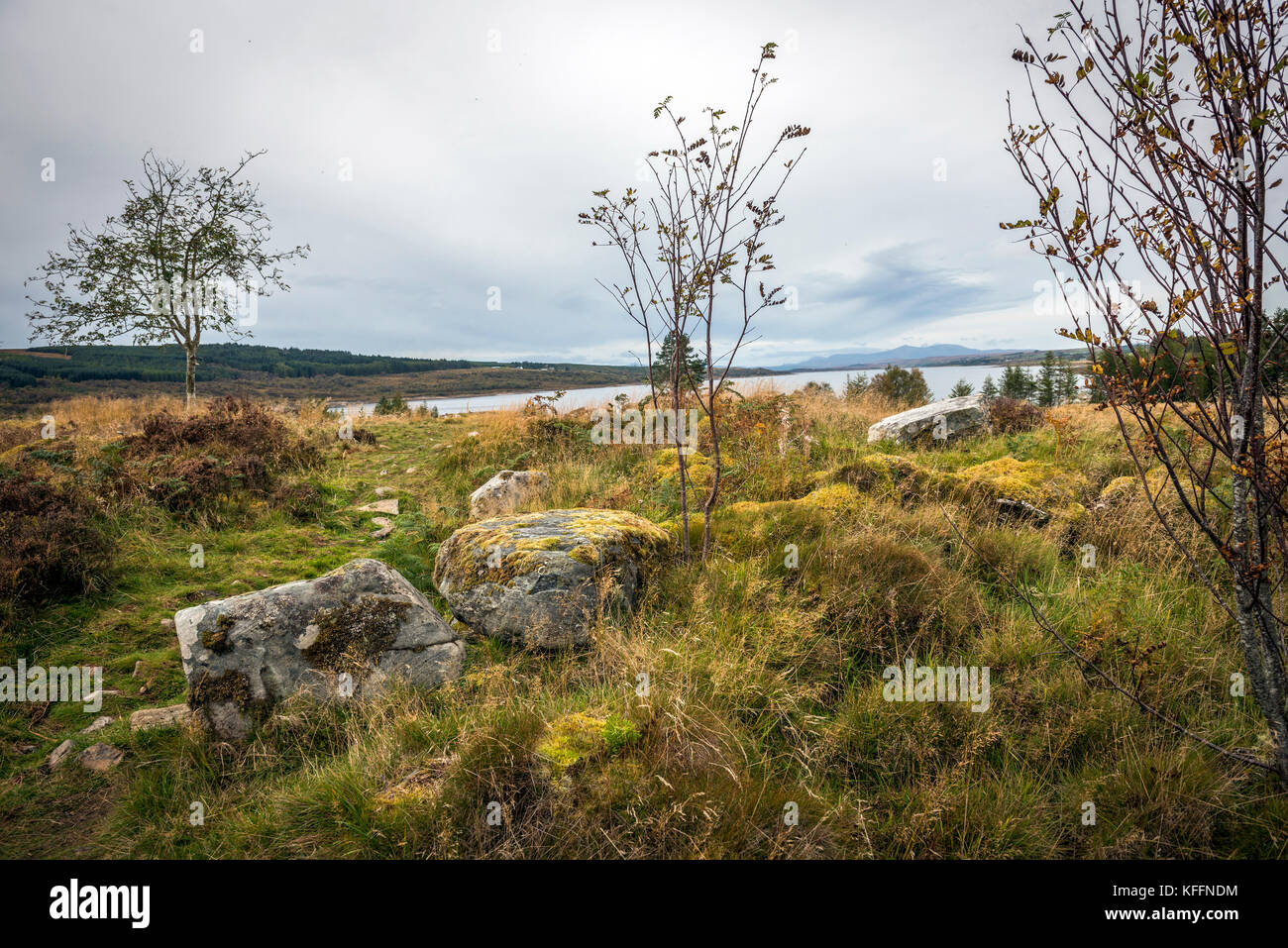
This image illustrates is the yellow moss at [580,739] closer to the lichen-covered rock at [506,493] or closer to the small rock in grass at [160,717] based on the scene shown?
the small rock in grass at [160,717]

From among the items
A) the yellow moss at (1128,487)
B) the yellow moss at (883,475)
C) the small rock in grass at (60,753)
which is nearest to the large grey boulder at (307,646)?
the small rock in grass at (60,753)

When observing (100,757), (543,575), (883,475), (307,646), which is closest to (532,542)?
(543,575)

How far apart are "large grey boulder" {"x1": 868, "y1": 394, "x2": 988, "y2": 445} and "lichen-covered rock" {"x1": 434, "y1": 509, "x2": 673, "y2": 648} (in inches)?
255

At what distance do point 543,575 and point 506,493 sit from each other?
3720 mm

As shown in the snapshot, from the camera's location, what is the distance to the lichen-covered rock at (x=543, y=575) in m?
4.19

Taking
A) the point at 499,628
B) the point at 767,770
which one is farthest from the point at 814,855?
the point at 499,628

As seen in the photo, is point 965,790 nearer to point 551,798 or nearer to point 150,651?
point 551,798

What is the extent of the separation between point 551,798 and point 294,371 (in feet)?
313

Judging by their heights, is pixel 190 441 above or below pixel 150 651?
above

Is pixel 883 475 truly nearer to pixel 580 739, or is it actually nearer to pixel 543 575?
pixel 543 575

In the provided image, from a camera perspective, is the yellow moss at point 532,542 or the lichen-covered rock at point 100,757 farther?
the yellow moss at point 532,542

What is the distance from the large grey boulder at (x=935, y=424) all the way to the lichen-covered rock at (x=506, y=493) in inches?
240
